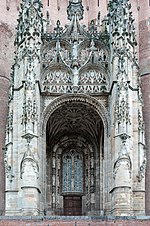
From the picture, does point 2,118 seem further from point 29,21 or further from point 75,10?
point 75,10

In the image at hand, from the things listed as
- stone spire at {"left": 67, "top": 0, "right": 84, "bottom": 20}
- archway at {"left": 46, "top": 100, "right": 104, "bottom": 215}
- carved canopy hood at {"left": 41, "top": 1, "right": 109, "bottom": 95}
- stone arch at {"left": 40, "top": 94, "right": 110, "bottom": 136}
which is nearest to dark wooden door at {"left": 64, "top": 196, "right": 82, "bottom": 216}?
archway at {"left": 46, "top": 100, "right": 104, "bottom": 215}

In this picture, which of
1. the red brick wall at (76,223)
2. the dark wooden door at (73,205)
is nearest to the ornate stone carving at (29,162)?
the red brick wall at (76,223)

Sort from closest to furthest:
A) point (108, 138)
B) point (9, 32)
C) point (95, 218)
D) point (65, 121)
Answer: point (95, 218), point (108, 138), point (65, 121), point (9, 32)

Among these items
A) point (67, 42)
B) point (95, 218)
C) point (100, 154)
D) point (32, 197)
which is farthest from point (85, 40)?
point (95, 218)

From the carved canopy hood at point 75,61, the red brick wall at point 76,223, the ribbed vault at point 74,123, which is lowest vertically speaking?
the red brick wall at point 76,223

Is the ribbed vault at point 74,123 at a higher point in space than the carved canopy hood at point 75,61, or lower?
lower

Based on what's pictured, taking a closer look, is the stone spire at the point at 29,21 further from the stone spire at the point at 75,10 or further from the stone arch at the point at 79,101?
the stone arch at the point at 79,101

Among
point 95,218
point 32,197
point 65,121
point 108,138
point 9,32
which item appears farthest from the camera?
point 9,32

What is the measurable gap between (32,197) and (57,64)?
23.6ft

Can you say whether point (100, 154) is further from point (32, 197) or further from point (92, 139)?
point (32, 197)

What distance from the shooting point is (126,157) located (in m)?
33.2

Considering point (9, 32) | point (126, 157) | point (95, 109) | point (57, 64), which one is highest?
point (9, 32)

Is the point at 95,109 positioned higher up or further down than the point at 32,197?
higher up

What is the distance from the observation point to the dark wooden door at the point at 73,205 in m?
38.8
